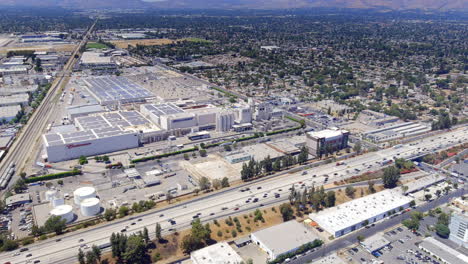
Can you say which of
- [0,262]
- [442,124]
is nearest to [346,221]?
[0,262]

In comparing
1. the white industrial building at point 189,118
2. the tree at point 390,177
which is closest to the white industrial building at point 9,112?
the white industrial building at point 189,118

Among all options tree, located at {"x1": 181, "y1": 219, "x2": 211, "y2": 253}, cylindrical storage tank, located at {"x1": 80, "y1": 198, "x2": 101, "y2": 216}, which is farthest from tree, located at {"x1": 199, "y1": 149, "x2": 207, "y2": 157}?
tree, located at {"x1": 181, "y1": 219, "x2": 211, "y2": 253}

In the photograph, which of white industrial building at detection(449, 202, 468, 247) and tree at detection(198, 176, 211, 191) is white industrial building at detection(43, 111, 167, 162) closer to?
tree at detection(198, 176, 211, 191)

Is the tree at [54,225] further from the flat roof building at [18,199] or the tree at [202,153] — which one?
the tree at [202,153]

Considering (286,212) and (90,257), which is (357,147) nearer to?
(286,212)

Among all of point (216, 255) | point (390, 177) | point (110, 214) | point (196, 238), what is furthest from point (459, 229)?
point (110, 214)

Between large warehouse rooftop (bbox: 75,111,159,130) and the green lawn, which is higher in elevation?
the green lawn
